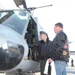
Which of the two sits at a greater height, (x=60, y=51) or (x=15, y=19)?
(x=15, y=19)

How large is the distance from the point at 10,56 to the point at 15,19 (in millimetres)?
1735

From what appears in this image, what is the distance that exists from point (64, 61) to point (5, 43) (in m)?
1.50

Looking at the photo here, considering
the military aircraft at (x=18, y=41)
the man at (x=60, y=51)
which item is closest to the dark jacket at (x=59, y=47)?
the man at (x=60, y=51)

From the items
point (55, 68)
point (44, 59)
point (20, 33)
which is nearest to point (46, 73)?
point (55, 68)

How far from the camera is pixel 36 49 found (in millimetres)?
7305

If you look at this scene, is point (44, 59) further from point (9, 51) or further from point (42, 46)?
point (9, 51)

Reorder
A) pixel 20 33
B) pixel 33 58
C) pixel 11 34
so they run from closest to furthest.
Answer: pixel 11 34, pixel 20 33, pixel 33 58

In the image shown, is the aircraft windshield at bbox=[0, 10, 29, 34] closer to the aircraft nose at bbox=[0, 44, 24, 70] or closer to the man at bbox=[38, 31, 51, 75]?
the man at bbox=[38, 31, 51, 75]

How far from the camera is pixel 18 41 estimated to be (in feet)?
19.9

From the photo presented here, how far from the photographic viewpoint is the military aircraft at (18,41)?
567 cm

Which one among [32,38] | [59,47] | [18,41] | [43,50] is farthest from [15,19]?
[59,47]

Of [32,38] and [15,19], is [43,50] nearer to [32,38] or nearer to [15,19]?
[32,38]

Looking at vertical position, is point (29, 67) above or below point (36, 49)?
below

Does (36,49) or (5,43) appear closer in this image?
(5,43)
